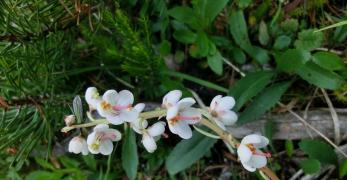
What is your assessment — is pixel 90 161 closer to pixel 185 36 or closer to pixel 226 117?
pixel 185 36

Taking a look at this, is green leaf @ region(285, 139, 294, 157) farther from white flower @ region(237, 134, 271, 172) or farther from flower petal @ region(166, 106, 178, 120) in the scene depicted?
flower petal @ region(166, 106, 178, 120)

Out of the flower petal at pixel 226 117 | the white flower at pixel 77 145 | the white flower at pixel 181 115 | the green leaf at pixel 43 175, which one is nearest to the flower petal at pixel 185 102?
the white flower at pixel 181 115

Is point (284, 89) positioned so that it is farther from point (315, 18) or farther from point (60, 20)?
point (60, 20)

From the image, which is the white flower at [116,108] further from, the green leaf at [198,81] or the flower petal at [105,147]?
the green leaf at [198,81]

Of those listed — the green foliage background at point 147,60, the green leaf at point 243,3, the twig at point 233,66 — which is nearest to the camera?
the green foliage background at point 147,60

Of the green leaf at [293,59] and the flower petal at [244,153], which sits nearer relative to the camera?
the flower petal at [244,153]

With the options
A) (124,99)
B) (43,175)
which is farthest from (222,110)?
(43,175)
